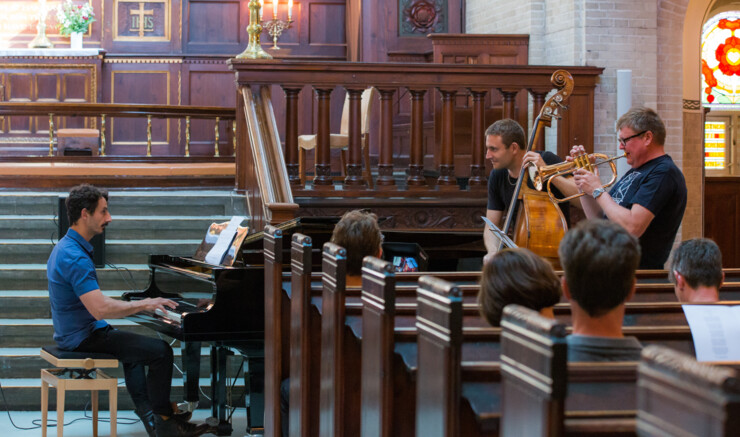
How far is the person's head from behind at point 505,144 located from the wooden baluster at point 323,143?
6.34 feet

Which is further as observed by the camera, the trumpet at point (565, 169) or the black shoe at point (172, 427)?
the black shoe at point (172, 427)

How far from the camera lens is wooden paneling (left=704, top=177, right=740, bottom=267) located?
9.99 m

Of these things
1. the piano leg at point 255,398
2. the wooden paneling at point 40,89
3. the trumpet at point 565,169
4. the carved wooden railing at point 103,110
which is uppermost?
the wooden paneling at point 40,89

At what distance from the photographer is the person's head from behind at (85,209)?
485 centimetres

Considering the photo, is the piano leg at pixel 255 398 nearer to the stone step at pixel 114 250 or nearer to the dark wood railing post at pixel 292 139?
the dark wood railing post at pixel 292 139

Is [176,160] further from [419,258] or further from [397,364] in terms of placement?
[397,364]

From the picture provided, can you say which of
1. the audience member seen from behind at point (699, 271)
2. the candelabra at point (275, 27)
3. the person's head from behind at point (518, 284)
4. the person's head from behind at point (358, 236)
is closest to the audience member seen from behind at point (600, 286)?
the person's head from behind at point (518, 284)

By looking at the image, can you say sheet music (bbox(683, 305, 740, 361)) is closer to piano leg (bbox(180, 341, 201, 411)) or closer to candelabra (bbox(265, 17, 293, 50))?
piano leg (bbox(180, 341, 201, 411))

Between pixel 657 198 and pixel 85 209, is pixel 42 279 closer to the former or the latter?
pixel 85 209

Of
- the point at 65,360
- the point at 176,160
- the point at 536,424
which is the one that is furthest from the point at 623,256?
the point at 176,160

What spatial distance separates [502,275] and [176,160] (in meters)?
7.73

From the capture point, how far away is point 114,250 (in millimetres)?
6812

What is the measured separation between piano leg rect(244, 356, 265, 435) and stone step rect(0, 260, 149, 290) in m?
2.02

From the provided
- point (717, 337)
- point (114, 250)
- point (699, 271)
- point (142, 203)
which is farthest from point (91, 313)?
point (717, 337)
